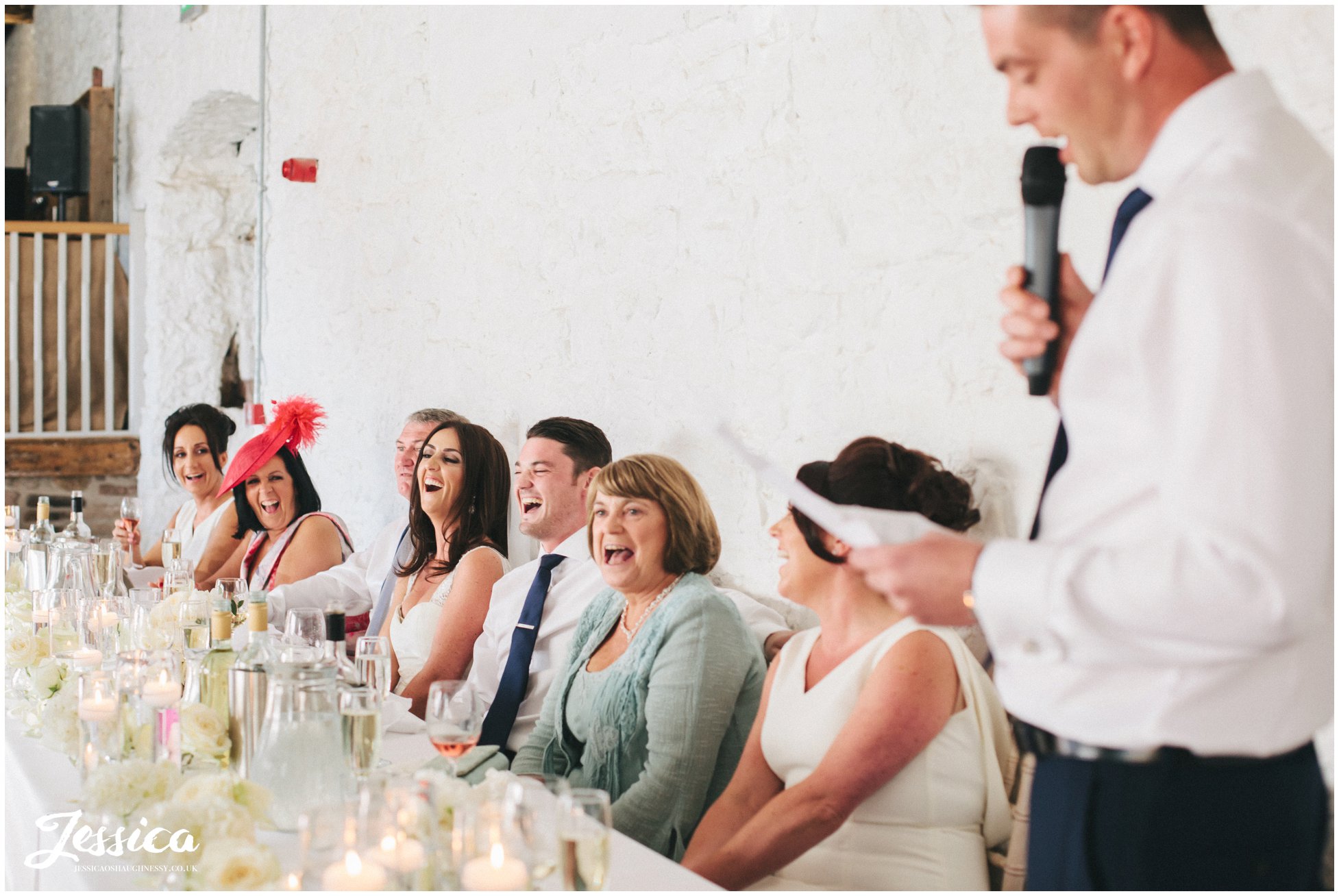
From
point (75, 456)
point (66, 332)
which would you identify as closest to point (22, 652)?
point (75, 456)

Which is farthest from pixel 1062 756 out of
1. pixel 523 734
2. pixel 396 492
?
pixel 396 492

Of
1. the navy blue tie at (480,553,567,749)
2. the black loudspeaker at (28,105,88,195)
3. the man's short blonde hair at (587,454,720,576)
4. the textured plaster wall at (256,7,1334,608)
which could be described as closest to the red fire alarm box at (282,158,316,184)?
the textured plaster wall at (256,7,1334,608)

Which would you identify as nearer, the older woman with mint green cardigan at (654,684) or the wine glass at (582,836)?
the wine glass at (582,836)

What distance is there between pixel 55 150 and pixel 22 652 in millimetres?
6345

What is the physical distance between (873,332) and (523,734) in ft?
4.23

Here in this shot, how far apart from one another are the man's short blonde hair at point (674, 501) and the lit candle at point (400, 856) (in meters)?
1.36

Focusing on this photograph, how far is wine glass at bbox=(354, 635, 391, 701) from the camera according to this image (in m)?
1.88

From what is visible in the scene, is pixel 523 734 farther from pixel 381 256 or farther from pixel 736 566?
pixel 381 256

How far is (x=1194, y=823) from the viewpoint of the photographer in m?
1.25

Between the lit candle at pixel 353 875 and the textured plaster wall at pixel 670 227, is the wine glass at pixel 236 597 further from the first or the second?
the lit candle at pixel 353 875

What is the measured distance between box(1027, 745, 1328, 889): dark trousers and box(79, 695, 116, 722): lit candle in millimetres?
1316

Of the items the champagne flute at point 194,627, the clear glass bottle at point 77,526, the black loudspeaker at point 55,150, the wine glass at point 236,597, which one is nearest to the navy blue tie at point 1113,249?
the champagne flute at point 194,627

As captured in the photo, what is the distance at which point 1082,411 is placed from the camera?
1.27 meters

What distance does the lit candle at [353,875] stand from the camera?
120 cm
